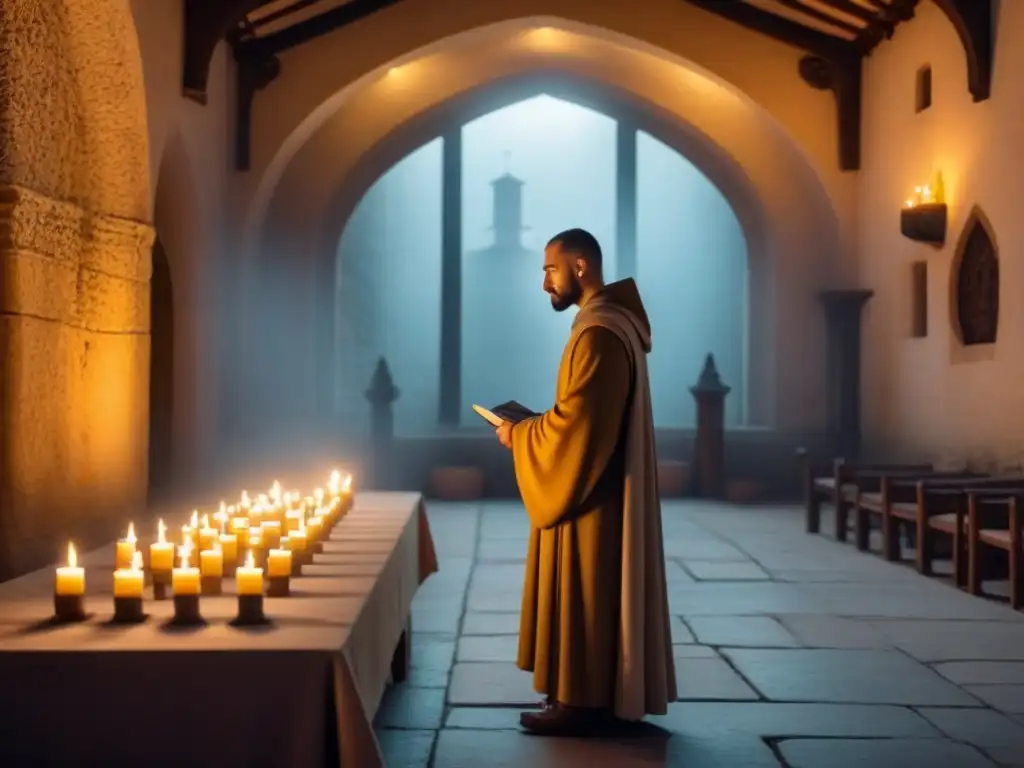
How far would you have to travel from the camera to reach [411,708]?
14.8 feet

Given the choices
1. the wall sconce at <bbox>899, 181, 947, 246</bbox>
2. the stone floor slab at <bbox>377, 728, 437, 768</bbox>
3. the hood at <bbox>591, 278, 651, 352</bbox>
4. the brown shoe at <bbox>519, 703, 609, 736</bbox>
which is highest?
the wall sconce at <bbox>899, 181, 947, 246</bbox>

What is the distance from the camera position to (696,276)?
2327 cm

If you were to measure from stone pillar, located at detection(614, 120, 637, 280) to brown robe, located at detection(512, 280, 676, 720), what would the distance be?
10505mm

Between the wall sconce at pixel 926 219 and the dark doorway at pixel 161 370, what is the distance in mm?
5793

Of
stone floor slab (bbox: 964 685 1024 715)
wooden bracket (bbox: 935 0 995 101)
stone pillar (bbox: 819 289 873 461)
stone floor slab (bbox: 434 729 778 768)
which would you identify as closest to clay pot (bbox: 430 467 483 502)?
stone pillar (bbox: 819 289 873 461)

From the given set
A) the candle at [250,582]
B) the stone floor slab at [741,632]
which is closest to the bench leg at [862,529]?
the stone floor slab at [741,632]

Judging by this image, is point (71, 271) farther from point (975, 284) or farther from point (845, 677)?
point (975, 284)

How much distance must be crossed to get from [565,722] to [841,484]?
589cm

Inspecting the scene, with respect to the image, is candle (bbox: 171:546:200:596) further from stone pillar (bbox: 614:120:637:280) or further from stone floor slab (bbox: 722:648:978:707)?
stone pillar (bbox: 614:120:637:280)

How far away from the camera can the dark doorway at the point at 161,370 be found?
9625mm

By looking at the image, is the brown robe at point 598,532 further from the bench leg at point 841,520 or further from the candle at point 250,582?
the bench leg at point 841,520

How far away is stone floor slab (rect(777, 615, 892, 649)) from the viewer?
5656 mm

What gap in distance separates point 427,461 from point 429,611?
660 centimetres

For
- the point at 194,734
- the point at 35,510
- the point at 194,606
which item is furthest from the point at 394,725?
the point at 35,510
